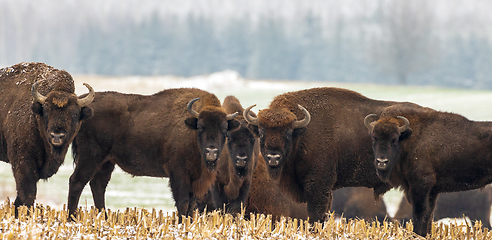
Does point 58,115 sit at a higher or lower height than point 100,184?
higher

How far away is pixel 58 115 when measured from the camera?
8578 mm

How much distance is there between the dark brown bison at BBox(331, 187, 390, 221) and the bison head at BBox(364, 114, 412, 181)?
18.0 feet

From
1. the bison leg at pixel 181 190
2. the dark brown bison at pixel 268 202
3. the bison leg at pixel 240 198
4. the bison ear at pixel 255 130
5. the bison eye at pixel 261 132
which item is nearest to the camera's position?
the bison eye at pixel 261 132

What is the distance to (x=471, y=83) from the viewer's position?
51312 millimetres

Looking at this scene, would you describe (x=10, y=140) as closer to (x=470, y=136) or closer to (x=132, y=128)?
(x=132, y=128)

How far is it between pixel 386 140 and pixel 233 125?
8.12ft

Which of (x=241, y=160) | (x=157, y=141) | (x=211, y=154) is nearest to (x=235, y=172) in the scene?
(x=241, y=160)

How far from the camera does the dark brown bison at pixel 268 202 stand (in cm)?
1076

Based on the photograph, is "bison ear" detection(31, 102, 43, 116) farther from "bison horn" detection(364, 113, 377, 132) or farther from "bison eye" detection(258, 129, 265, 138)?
"bison horn" detection(364, 113, 377, 132)

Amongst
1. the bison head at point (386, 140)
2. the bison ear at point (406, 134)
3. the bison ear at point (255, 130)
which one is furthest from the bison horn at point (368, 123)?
the bison ear at point (255, 130)

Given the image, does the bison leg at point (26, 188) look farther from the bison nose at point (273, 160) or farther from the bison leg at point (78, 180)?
the bison nose at point (273, 160)

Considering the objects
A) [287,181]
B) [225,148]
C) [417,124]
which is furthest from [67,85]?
[417,124]

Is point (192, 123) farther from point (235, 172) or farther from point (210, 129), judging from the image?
point (235, 172)

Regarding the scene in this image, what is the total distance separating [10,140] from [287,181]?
4341 mm
